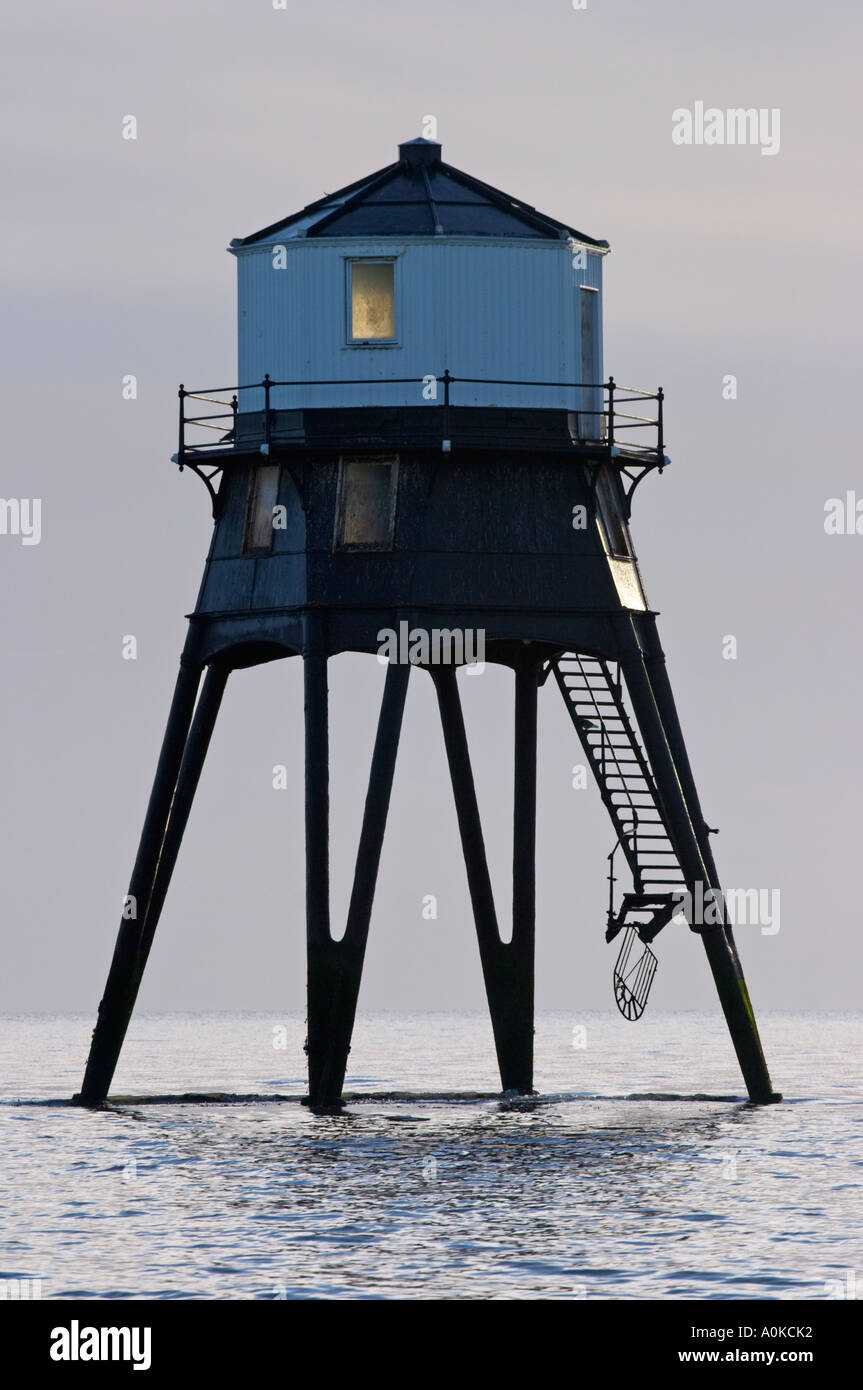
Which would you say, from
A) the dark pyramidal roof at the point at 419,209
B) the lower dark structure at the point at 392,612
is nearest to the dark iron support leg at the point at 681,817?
the lower dark structure at the point at 392,612

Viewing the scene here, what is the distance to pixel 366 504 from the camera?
46.6 metres

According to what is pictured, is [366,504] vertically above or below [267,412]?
below

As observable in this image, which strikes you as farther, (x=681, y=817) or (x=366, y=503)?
(x=681, y=817)

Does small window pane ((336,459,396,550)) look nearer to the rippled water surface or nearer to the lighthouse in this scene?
the lighthouse

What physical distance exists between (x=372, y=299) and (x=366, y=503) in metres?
3.11

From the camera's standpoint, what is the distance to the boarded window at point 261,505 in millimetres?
47562

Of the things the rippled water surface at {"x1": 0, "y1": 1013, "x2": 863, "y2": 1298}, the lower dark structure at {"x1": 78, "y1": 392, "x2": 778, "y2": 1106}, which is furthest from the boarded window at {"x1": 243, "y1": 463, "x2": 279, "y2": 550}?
the rippled water surface at {"x1": 0, "y1": 1013, "x2": 863, "y2": 1298}

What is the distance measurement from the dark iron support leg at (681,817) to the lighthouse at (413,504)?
46 mm

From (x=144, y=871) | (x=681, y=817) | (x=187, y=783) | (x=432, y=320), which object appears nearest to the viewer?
(x=432, y=320)

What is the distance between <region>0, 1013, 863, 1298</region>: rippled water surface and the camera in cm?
3281

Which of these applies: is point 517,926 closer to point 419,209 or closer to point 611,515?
point 611,515

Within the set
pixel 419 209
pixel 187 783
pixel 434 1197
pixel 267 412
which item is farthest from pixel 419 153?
pixel 434 1197

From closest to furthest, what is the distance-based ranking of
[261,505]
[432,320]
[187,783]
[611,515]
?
1. [432,320]
2. [261,505]
3. [611,515]
4. [187,783]
